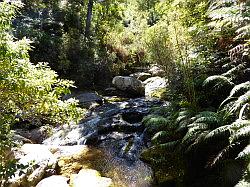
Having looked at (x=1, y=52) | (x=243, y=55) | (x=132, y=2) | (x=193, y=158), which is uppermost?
(x=132, y=2)

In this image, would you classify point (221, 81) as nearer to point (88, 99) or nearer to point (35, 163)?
point (35, 163)

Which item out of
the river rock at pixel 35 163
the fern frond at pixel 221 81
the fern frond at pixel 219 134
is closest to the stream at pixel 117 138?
the river rock at pixel 35 163

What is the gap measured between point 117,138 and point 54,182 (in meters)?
3.25

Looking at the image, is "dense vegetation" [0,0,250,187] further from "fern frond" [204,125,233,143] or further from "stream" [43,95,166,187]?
"stream" [43,95,166,187]

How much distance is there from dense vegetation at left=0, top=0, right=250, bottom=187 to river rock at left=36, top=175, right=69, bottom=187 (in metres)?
0.96

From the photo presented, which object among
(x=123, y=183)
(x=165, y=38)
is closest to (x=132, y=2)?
(x=165, y=38)

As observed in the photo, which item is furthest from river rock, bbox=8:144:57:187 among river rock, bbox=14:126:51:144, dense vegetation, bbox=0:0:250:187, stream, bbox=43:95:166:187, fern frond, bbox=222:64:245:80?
fern frond, bbox=222:64:245:80

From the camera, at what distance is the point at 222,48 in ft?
29.8

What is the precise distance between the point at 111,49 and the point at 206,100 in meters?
10.6

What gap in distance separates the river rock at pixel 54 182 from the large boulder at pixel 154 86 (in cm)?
742

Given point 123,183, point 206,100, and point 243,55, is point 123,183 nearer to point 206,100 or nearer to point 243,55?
point 206,100

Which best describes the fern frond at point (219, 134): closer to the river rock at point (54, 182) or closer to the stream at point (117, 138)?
the stream at point (117, 138)

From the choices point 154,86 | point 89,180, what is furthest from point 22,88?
point 154,86

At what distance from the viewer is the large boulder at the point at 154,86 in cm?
1371
